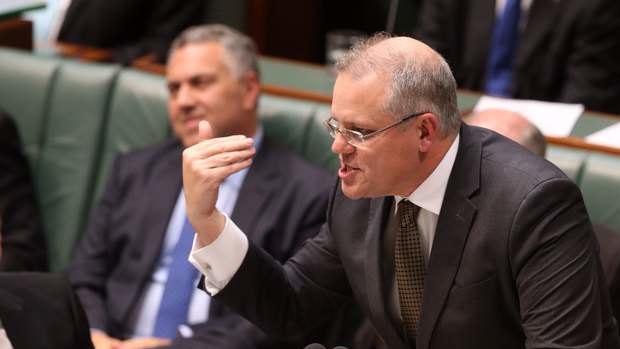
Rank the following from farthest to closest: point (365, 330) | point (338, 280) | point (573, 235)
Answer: point (365, 330)
point (338, 280)
point (573, 235)

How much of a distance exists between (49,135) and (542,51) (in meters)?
1.48

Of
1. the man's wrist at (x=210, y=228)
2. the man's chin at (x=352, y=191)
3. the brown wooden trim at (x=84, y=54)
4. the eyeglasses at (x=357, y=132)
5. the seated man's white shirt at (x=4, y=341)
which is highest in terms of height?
the eyeglasses at (x=357, y=132)

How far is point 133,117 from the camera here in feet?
9.43

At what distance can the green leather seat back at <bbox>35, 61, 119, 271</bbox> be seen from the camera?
290 cm

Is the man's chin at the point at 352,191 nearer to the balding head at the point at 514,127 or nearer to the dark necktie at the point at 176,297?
the balding head at the point at 514,127

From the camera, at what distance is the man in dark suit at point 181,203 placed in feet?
8.03

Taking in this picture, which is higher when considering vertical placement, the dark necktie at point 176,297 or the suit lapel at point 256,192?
the suit lapel at point 256,192

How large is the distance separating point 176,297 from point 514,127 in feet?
3.00

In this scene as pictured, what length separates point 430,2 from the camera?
3.35 m

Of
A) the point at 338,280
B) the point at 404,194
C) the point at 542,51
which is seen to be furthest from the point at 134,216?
the point at 542,51

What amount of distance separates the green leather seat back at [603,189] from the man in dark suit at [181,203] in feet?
1.98

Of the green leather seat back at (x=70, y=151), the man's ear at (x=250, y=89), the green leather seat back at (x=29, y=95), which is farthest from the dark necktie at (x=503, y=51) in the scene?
the green leather seat back at (x=29, y=95)

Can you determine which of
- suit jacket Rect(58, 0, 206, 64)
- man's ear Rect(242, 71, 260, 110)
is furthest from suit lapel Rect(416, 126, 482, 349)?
suit jacket Rect(58, 0, 206, 64)

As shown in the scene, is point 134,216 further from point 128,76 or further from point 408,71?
point 408,71
